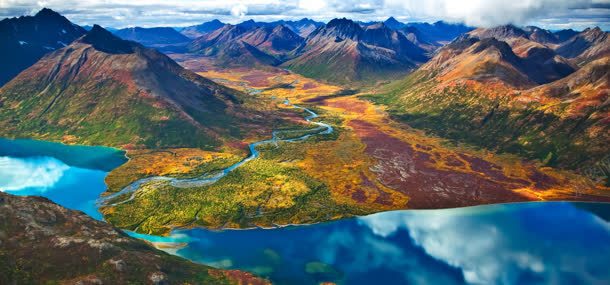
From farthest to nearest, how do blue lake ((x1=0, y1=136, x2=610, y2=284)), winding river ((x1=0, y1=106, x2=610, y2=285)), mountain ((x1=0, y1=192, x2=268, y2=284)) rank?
blue lake ((x1=0, y1=136, x2=610, y2=284))
winding river ((x1=0, y1=106, x2=610, y2=285))
mountain ((x1=0, y1=192, x2=268, y2=284))

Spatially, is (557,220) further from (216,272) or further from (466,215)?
(216,272)

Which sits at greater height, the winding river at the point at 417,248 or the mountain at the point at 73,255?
the mountain at the point at 73,255

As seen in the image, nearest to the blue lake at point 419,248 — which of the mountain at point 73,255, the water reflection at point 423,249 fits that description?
the water reflection at point 423,249

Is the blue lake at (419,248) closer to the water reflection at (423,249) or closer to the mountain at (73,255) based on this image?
the water reflection at (423,249)

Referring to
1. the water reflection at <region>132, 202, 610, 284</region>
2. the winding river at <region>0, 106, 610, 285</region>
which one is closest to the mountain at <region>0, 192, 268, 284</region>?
the winding river at <region>0, 106, 610, 285</region>

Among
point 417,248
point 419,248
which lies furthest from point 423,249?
point 417,248

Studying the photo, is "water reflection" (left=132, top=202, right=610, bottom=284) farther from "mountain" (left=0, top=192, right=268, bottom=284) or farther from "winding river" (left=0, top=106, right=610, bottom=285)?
"mountain" (left=0, top=192, right=268, bottom=284)
